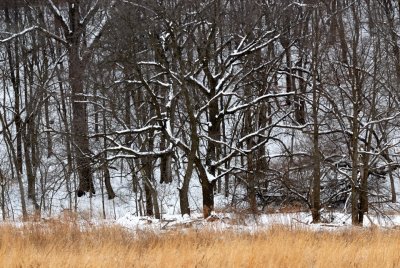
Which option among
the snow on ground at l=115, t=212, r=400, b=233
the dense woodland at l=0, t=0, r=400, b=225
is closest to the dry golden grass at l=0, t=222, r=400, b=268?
the snow on ground at l=115, t=212, r=400, b=233

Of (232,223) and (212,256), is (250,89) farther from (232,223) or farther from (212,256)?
(212,256)

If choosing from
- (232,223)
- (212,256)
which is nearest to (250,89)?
(232,223)

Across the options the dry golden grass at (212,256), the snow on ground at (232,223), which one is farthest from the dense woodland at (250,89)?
the dry golden grass at (212,256)

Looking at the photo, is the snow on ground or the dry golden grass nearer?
the dry golden grass

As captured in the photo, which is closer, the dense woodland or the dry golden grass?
the dry golden grass

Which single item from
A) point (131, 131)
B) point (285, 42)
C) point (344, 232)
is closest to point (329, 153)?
point (285, 42)

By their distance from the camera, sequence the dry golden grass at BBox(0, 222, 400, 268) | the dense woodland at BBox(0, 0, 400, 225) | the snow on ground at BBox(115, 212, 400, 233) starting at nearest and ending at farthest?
the dry golden grass at BBox(0, 222, 400, 268), the snow on ground at BBox(115, 212, 400, 233), the dense woodland at BBox(0, 0, 400, 225)

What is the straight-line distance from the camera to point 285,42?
19500mm

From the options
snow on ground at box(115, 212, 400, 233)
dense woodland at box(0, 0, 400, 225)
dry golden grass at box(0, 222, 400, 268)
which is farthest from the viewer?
dense woodland at box(0, 0, 400, 225)

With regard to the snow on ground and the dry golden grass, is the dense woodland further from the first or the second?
the dry golden grass

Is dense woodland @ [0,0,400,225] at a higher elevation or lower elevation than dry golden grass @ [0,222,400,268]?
higher

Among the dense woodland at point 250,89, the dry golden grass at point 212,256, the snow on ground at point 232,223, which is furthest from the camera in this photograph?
the dense woodland at point 250,89

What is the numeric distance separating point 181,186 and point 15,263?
33.0 ft

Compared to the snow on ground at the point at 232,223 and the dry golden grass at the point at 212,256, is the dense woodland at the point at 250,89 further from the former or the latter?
the dry golden grass at the point at 212,256
